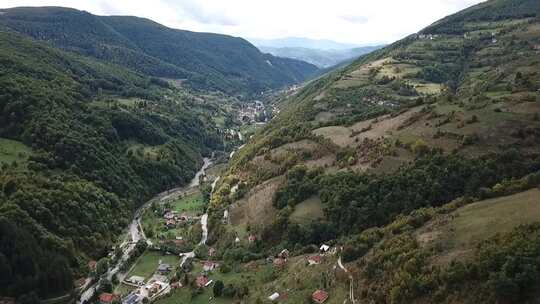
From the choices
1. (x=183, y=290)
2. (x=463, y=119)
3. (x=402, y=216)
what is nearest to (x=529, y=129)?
(x=463, y=119)

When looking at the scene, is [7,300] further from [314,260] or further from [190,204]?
[190,204]

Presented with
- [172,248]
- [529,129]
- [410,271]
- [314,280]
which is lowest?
[172,248]

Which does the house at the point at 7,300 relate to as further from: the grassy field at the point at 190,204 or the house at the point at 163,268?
the grassy field at the point at 190,204

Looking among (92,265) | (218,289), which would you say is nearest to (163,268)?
(92,265)

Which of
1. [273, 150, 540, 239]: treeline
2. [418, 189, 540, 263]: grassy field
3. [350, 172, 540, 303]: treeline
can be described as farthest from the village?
[418, 189, 540, 263]: grassy field

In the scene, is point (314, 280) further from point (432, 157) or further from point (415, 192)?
point (432, 157)
